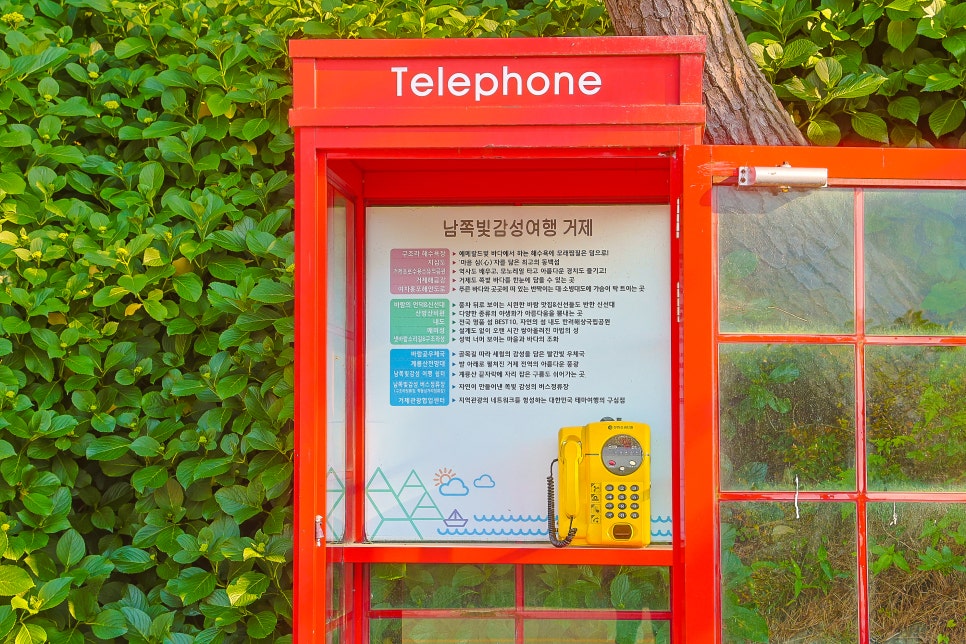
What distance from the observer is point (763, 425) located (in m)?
2.80

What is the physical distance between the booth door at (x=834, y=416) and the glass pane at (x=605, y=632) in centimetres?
55

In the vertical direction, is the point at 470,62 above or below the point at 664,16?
below

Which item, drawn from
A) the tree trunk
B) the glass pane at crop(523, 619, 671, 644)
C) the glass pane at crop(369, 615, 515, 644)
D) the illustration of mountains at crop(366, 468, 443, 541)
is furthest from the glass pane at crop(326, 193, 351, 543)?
the tree trunk

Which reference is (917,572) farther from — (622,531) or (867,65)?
(867,65)

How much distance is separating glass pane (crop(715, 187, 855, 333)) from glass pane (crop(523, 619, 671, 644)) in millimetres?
1172

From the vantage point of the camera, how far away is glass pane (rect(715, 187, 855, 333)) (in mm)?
2809

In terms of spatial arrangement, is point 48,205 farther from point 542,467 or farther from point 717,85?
point 717,85

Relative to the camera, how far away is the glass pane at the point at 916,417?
111 inches

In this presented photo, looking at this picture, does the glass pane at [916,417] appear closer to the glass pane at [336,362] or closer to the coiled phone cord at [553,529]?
the coiled phone cord at [553,529]

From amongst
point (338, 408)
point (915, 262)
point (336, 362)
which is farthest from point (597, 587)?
point (915, 262)

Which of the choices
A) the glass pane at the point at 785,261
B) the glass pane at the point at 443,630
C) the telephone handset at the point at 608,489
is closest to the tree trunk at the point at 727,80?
the glass pane at the point at 785,261

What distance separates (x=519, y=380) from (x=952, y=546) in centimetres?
143

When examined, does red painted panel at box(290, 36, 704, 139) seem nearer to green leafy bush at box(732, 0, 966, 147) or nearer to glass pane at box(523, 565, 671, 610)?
green leafy bush at box(732, 0, 966, 147)

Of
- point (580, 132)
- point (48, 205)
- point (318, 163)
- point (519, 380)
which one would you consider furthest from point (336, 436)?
point (48, 205)
